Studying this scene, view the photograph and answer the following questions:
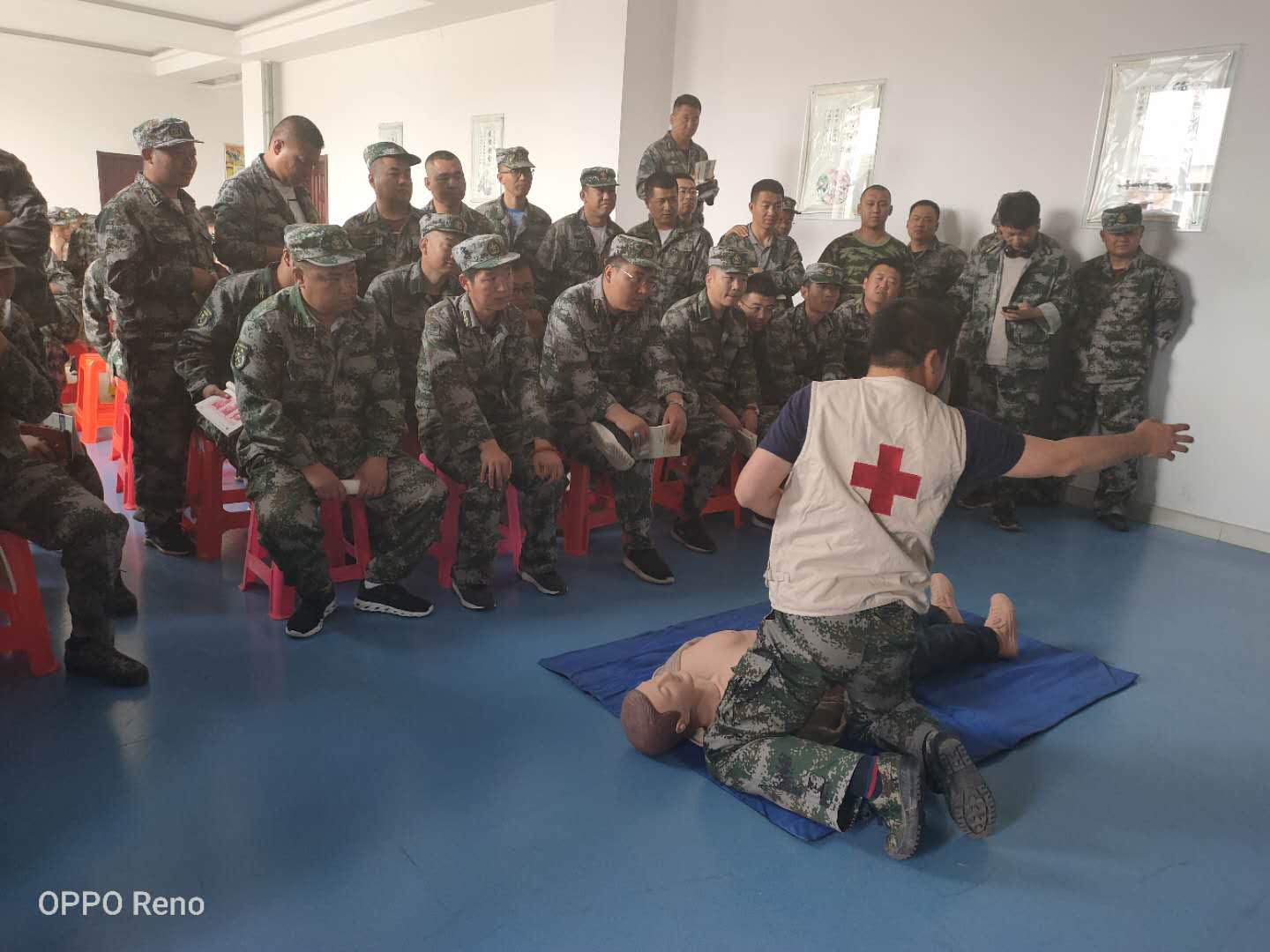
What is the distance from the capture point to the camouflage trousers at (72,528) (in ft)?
7.66

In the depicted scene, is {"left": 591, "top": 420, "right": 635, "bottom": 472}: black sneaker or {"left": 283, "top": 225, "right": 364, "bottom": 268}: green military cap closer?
{"left": 283, "top": 225, "right": 364, "bottom": 268}: green military cap

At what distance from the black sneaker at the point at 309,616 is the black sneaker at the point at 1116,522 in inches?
157

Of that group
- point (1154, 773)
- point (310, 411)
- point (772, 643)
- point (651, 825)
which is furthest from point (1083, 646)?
point (310, 411)

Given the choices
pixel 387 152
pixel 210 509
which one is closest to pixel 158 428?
pixel 210 509

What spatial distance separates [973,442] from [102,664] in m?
2.29

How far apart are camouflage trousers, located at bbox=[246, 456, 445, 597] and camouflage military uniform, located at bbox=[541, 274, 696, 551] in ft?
2.39

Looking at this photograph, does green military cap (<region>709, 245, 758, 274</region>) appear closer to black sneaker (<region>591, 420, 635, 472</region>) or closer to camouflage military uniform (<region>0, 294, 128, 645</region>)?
black sneaker (<region>591, 420, 635, 472</region>)

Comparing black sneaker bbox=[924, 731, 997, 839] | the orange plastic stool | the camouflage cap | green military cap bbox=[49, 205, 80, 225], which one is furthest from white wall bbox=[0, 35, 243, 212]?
black sneaker bbox=[924, 731, 997, 839]

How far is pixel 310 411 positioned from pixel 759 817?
188cm

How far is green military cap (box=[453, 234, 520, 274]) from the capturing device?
3.09 meters

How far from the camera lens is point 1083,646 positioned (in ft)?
10.3

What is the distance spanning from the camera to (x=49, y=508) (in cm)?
234

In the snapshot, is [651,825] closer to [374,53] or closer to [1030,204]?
[1030,204]

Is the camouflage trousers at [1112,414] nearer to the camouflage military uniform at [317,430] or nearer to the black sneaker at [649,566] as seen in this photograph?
the black sneaker at [649,566]
